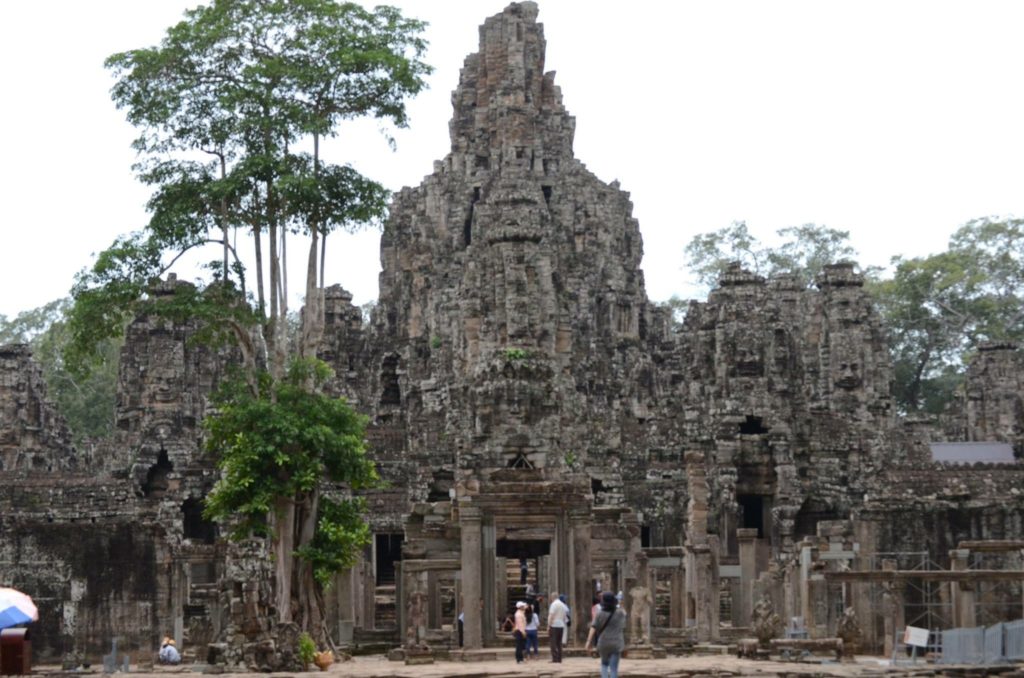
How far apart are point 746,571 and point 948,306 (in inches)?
1721

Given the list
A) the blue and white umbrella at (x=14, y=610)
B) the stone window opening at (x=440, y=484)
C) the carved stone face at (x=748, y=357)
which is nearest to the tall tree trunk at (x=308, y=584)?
the blue and white umbrella at (x=14, y=610)

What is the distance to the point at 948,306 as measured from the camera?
268 feet

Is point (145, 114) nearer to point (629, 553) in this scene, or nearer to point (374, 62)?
point (374, 62)

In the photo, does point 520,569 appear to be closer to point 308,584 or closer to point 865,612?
point 865,612

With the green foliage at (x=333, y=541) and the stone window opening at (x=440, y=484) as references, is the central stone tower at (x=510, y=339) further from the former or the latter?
the green foliage at (x=333, y=541)

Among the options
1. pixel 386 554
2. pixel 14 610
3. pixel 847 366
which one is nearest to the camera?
pixel 14 610

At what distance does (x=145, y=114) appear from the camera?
117 feet

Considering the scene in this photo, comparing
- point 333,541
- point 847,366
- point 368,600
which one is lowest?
point 368,600

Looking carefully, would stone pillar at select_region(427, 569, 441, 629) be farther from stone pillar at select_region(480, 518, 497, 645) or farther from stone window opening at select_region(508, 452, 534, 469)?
stone window opening at select_region(508, 452, 534, 469)

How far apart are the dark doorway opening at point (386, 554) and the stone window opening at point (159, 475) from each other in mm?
4902

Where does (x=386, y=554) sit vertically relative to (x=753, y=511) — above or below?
below

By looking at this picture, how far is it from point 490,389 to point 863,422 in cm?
1478

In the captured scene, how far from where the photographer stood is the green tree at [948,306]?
81312 mm

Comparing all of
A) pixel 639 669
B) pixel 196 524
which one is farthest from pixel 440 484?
pixel 639 669
